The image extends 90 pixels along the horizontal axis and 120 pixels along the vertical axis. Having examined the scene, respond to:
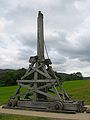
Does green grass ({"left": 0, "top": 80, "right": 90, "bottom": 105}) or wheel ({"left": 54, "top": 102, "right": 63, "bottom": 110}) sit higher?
green grass ({"left": 0, "top": 80, "right": 90, "bottom": 105})

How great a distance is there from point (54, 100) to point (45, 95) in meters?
0.71

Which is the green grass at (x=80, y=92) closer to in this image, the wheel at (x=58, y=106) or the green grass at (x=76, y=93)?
the green grass at (x=76, y=93)

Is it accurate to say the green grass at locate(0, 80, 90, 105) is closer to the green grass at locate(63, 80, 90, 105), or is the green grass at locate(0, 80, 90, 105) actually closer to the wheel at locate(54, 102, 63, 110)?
the green grass at locate(63, 80, 90, 105)

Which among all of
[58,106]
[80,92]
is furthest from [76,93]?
[58,106]

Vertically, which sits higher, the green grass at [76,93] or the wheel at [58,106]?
the green grass at [76,93]

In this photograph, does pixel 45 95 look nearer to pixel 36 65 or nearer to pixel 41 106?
pixel 41 106

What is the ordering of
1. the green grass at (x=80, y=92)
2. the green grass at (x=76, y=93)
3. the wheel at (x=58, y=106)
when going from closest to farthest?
the wheel at (x=58, y=106), the green grass at (x=76, y=93), the green grass at (x=80, y=92)

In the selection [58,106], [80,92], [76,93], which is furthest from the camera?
[80,92]

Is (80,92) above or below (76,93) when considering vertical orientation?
above

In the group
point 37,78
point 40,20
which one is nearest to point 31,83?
point 37,78

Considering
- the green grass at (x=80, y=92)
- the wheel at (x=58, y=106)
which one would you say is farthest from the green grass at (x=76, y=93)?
the wheel at (x=58, y=106)

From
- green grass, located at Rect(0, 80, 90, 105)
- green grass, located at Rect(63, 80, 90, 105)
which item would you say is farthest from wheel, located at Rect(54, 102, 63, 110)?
green grass, located at Rect(0, 80, 90, 105)

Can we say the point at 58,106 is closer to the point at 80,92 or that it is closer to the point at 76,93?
the point at 76,93

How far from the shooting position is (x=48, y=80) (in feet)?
48.6
